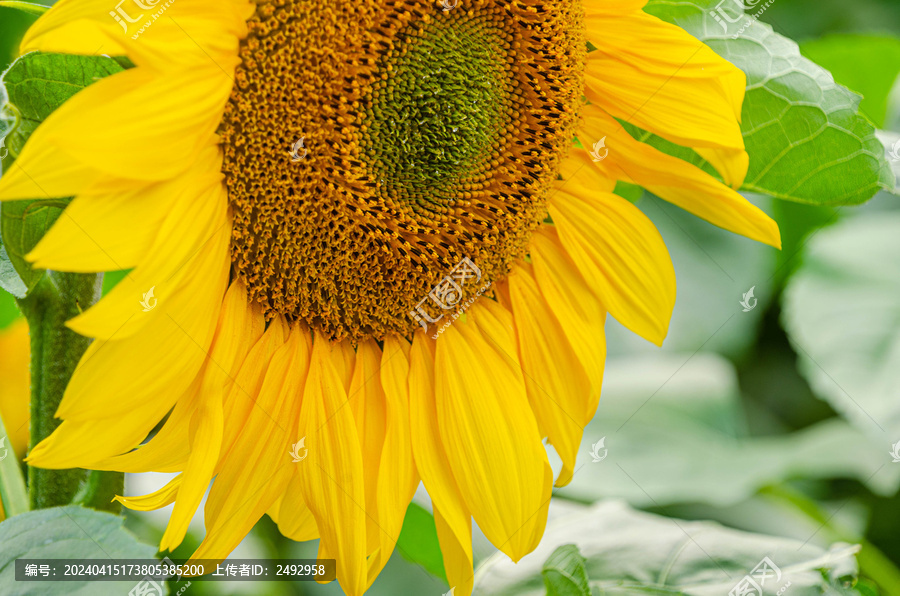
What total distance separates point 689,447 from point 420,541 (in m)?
0.64

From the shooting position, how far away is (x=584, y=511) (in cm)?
129

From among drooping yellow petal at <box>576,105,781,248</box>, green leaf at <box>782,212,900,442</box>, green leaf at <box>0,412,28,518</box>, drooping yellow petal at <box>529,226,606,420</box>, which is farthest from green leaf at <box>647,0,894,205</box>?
green leaf at <box>0,412,28,518</box>

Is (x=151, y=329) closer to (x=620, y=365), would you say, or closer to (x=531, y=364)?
(x=531, y=364)

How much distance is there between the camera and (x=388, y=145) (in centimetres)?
79

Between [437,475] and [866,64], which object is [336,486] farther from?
[866,64]

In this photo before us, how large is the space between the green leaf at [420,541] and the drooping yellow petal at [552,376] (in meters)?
0.40

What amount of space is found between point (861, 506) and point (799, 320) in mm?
525

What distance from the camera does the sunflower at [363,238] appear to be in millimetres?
629

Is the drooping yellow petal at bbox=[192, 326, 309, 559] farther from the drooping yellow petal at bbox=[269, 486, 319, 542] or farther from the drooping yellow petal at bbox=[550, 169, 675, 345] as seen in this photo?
the drooping yellow petal at bbox=[550, 169, 675, 345]

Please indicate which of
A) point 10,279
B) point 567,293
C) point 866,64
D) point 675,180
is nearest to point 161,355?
point 10,279

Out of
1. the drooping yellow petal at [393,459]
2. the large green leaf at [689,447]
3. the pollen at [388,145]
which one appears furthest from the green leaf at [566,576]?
the large green leaf at [689,447]

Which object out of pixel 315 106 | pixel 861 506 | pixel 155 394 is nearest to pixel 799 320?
pixel 861 506

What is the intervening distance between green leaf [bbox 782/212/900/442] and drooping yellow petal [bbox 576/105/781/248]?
22.7 inches

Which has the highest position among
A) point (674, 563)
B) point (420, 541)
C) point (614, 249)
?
point (614, 249)
